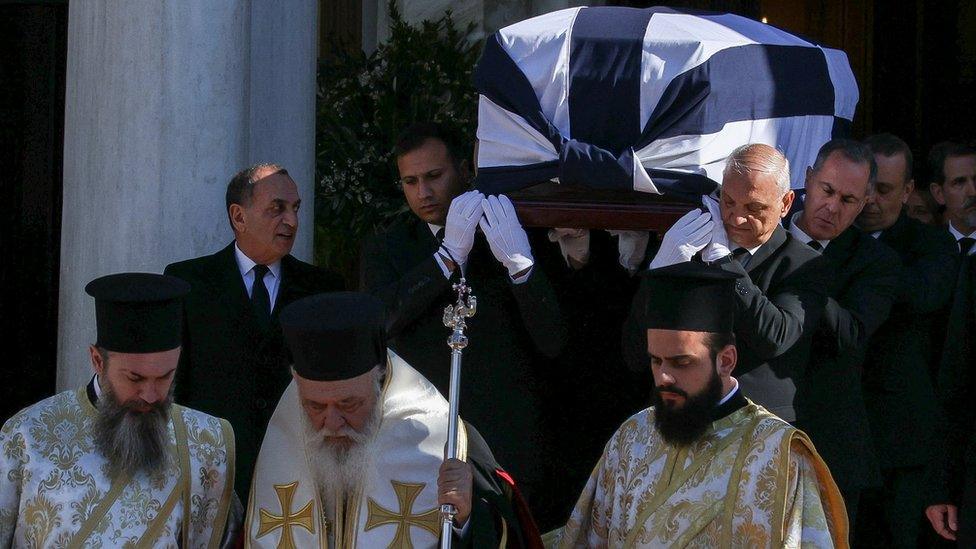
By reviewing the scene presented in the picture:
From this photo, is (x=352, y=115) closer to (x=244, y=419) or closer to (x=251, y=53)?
(x=251, y=53)

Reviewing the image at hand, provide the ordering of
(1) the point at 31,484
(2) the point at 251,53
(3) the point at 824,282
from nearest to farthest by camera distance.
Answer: (1) the point at 31,484
(3) the point at 824,282
(2) the point at 251,53

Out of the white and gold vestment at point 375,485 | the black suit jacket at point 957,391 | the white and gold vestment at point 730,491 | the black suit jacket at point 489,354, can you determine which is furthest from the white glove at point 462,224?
the black suit jacket at point 957,391

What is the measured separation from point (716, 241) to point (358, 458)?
51.0 inches

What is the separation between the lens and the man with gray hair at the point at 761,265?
185 inches

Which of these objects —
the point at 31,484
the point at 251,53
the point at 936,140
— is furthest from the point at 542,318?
the point at 936,140

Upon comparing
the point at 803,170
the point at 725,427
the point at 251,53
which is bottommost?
the point at 725,427

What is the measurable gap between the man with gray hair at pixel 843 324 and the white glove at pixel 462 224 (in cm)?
107

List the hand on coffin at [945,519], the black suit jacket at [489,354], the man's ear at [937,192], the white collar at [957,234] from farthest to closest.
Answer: the man's ear at [937,192]
the white collar at [957,234]
the black suit jacket at [489,354]
the hand on coffin at [945,519]

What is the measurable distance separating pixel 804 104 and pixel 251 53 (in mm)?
2519

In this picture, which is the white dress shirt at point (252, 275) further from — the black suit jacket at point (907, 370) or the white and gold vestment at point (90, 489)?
the black suit jacket at point (907, 370)

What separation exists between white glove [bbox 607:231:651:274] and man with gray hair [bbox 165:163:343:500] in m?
1.02

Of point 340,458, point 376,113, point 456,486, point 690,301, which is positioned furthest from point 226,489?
point 376,113

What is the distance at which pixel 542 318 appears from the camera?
5102mm

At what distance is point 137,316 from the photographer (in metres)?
4.16
